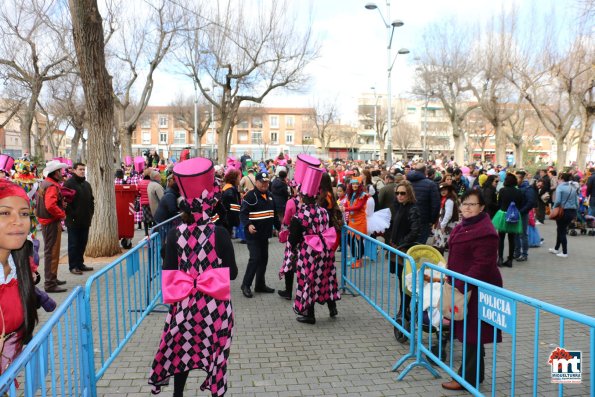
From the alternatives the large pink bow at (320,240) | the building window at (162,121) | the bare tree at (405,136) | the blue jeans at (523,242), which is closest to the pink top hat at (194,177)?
the large pink bow at (320,240)

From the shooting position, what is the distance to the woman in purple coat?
371cm

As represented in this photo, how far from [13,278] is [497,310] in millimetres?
2972

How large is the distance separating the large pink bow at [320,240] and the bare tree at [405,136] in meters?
65.9

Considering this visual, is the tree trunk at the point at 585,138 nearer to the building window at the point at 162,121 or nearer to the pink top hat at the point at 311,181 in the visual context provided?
the pink top hat at the point at 311,181

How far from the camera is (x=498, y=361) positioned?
4633 mm

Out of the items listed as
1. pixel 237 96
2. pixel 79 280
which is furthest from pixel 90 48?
pixel 237 96

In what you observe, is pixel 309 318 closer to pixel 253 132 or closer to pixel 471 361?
pixel 471 361

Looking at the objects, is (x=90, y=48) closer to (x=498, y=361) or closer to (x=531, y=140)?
(x=498, y=361)

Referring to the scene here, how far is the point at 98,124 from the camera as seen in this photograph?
917 centimetres

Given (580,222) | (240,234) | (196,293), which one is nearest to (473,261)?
(196,293)

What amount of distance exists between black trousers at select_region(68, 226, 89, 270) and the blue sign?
6637 mm

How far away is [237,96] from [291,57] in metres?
4.04

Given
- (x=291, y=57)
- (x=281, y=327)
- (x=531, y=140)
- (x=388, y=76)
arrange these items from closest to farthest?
(x=281, y=327), (x=388, y=76), (x=291, y=57), (x=531, y=140)

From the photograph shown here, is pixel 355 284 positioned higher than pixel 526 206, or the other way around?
pixel 526 206
